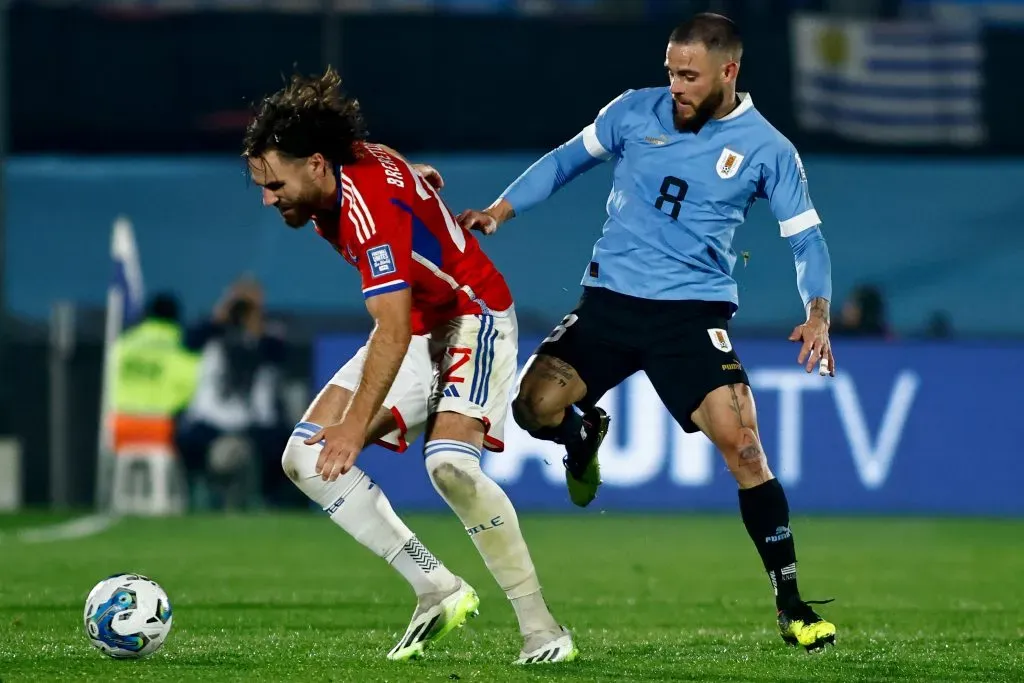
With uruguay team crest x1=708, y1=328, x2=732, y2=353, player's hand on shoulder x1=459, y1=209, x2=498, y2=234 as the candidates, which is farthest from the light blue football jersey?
player's hand on shoulder x1=459, y1=209, x2=498, y2=234

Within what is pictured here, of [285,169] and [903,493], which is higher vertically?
[285,169]

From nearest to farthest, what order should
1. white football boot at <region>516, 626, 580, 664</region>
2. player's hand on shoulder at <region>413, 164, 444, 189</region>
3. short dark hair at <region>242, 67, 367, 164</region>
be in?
short dark hair at <region>242, 67, 367, 164</region>
white football boot at <region>516, 626, 580, 664</region>
player's hand on shoulder at <region>413, 164, 444, 189</region>

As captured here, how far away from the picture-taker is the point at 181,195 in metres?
19.2

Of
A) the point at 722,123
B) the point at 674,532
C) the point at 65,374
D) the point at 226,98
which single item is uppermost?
the point at 226,98

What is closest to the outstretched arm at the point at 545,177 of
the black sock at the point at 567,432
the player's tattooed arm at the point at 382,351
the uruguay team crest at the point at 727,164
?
the uruguay team crest at the point at 727,164

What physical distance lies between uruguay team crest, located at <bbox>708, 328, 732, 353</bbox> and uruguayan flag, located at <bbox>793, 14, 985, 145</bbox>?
38.5 feet

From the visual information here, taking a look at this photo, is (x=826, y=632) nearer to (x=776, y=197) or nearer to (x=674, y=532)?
(x=776, y=197)

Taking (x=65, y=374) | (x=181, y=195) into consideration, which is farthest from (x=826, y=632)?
(x=181, y=195)

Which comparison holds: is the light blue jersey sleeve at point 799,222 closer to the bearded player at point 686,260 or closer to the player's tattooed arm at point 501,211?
the bearded player at point 686,260

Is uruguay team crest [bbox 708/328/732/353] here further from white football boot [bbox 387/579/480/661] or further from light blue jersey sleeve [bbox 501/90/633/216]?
white football boot [bbox 387/579/480/661]

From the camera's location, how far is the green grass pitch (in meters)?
5.92

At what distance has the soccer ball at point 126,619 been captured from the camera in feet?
19.5

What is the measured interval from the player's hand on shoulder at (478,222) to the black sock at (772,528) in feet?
4.28

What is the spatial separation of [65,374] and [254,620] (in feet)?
29.3
